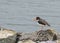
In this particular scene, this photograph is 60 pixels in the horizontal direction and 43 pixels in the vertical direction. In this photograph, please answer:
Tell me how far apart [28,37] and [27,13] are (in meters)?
6.74

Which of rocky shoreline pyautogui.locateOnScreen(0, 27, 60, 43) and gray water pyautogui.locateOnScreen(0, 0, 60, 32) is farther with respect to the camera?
gray water pyautogui.locateOnScreen(0, 0, 60, 32)

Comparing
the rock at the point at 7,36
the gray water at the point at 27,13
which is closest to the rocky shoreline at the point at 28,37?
the rock at the point at 7,36

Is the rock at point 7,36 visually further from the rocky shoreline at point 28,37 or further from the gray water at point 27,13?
the gray water at point 27,13

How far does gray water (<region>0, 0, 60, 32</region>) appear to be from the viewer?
1063cm

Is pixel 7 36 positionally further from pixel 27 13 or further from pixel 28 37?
pixel 27 13

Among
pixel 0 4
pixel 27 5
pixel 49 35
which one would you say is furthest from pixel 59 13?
pixel 49 35

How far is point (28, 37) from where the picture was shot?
6.20 m

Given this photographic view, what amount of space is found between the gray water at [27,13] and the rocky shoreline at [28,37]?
3357 millimetres

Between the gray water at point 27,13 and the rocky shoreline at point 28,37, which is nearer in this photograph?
the rocky shoreline at point 28,37

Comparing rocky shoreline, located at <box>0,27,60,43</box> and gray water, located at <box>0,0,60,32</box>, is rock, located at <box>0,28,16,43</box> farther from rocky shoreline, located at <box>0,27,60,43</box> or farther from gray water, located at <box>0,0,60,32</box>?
gray water, located at <box>0,0,60,32</box>

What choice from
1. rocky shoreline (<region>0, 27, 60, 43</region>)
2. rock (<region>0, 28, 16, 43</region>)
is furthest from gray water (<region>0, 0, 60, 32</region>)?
rock (<region>0, 28, 16, 43</region>)

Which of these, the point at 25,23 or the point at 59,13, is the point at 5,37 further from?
the point at 59,13

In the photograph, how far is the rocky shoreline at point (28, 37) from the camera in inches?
233

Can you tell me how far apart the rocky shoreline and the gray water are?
3.36 m
